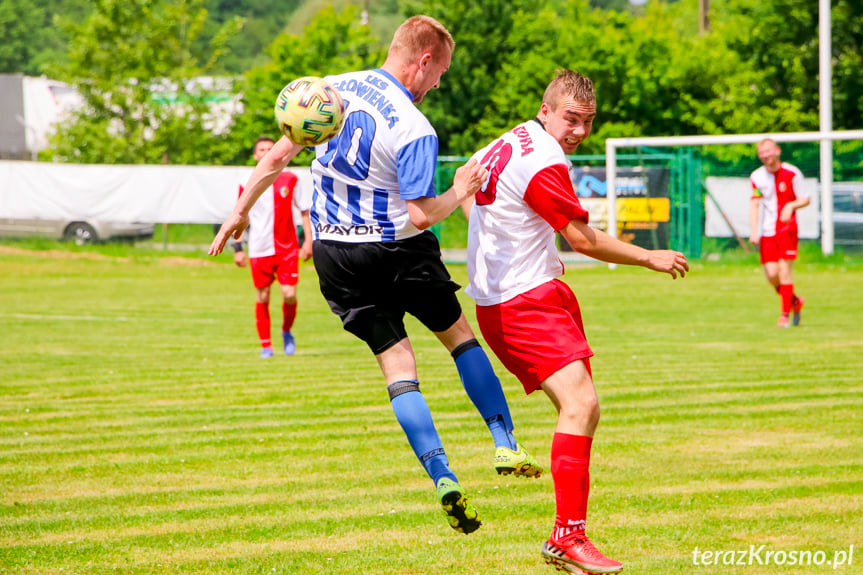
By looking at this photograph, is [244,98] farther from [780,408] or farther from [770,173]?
[780,408]

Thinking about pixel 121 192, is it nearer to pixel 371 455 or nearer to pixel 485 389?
pixel 371 455

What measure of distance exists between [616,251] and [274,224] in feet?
27.4

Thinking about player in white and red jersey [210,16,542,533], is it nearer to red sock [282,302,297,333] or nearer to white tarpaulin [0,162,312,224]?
red sock [282,302,297,333]

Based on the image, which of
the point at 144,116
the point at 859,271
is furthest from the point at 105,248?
the point at 859,271

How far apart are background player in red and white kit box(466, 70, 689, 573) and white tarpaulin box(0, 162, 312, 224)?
24531 millimetres

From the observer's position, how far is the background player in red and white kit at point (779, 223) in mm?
15211

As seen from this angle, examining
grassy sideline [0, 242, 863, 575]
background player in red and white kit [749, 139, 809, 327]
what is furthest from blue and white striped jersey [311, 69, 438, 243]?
background player in red and white kit [749, 139, 809, 327]

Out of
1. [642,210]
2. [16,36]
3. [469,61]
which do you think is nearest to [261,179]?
[642,210]

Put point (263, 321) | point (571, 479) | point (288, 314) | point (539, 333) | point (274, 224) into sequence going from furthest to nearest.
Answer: point (288, 314) < point (274, 224) < point (263, 321) < point (539, 333) < point (571, 479)

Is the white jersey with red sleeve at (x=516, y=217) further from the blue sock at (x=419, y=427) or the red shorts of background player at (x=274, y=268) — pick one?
the red shorts of background player at (x=274, y=268)

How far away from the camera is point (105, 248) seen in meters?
31.2

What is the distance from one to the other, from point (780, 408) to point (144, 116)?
112 ft

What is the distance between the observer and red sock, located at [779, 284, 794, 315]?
15.1 m

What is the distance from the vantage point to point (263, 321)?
516 inches
